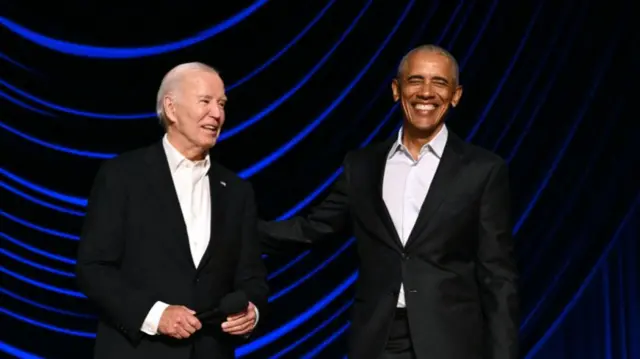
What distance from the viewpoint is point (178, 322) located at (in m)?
2.98

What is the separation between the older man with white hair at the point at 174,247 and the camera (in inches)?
120

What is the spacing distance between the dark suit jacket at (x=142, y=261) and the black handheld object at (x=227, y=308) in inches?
1.4

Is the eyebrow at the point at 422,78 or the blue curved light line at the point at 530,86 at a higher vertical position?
the blue curved light line at the point at 530,86

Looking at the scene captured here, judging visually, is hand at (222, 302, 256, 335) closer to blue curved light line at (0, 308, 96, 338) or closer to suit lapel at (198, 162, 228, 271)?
suit lapel at (198, 162, 228, 271)

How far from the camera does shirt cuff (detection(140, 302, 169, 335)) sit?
9.90 ft

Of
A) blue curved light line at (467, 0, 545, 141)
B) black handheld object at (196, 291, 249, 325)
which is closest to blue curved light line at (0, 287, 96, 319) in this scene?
black handheld object at (196, 291, 249, 325)

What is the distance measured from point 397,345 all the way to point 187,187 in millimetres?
720

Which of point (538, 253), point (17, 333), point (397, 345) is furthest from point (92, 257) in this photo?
point (538, 253)

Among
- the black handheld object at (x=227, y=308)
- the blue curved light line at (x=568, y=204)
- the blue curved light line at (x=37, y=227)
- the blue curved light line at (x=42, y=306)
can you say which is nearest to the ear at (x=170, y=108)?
the black handheld object at (x=227, y=308)

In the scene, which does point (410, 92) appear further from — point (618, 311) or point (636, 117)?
point (618, 311)

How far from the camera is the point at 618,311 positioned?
4746 mm

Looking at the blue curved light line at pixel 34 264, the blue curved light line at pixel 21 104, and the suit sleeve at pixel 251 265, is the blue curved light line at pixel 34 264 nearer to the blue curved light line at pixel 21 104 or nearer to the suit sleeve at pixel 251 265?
the blue curved light line at pixel 21 104

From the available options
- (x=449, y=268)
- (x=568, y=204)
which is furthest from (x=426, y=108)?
(x=568, y=204)

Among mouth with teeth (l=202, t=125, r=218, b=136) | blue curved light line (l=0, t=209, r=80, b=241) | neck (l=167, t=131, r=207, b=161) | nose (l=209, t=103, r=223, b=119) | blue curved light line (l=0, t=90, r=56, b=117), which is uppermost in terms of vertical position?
blue curved light line (l=0, t=90, r=56, b=117)
